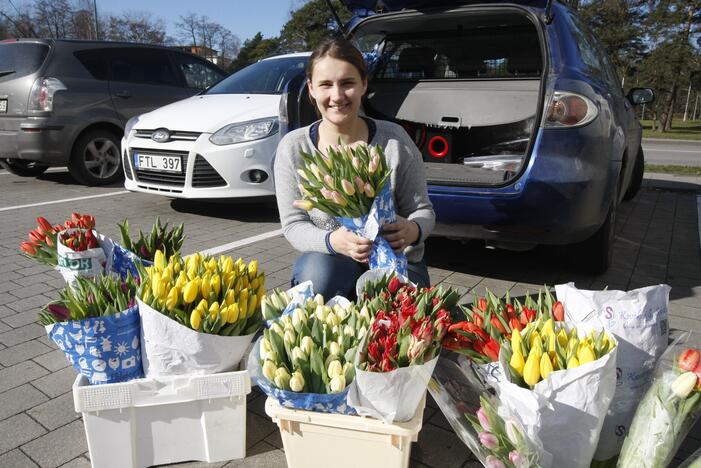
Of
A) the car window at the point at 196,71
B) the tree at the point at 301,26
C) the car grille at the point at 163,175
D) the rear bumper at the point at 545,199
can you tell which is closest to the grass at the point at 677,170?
the rear bumper at the point at 545,199

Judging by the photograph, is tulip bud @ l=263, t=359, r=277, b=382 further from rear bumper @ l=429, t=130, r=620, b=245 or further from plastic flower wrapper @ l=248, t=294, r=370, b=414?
rear bumper @ l=429, t=130, r=620, b=245

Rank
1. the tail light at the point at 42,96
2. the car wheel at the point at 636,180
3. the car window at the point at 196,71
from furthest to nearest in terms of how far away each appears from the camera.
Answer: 1. the car window at the point at 196,71
2. the car wheel at the point at 636,180
3. the tail light at the point at 42,96

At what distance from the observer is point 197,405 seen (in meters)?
1.81

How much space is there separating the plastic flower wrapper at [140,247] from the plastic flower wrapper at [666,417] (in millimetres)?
1713

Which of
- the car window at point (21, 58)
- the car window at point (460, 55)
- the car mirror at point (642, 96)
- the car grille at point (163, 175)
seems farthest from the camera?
the car window at point (21, 58)

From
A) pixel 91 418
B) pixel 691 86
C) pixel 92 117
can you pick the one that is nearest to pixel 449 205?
pixel 91 418

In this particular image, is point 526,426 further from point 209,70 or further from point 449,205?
point 209,70

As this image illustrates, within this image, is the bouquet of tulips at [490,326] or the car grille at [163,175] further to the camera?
the car grille at [163,175]

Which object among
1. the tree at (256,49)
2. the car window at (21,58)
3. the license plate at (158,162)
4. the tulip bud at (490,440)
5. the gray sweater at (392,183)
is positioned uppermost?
the tree at (256,49)

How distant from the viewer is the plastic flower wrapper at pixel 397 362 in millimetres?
1456

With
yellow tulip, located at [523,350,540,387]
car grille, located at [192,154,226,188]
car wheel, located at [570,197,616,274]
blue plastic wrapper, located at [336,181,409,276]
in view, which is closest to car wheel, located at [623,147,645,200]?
car wheel, located at [570,197,616,274]

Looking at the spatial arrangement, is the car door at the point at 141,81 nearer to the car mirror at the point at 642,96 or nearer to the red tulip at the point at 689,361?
the car mirror at the point at 642,96

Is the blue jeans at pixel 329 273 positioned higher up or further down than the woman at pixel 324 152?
further down

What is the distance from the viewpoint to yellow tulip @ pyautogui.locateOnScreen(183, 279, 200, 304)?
1739 millimetres
